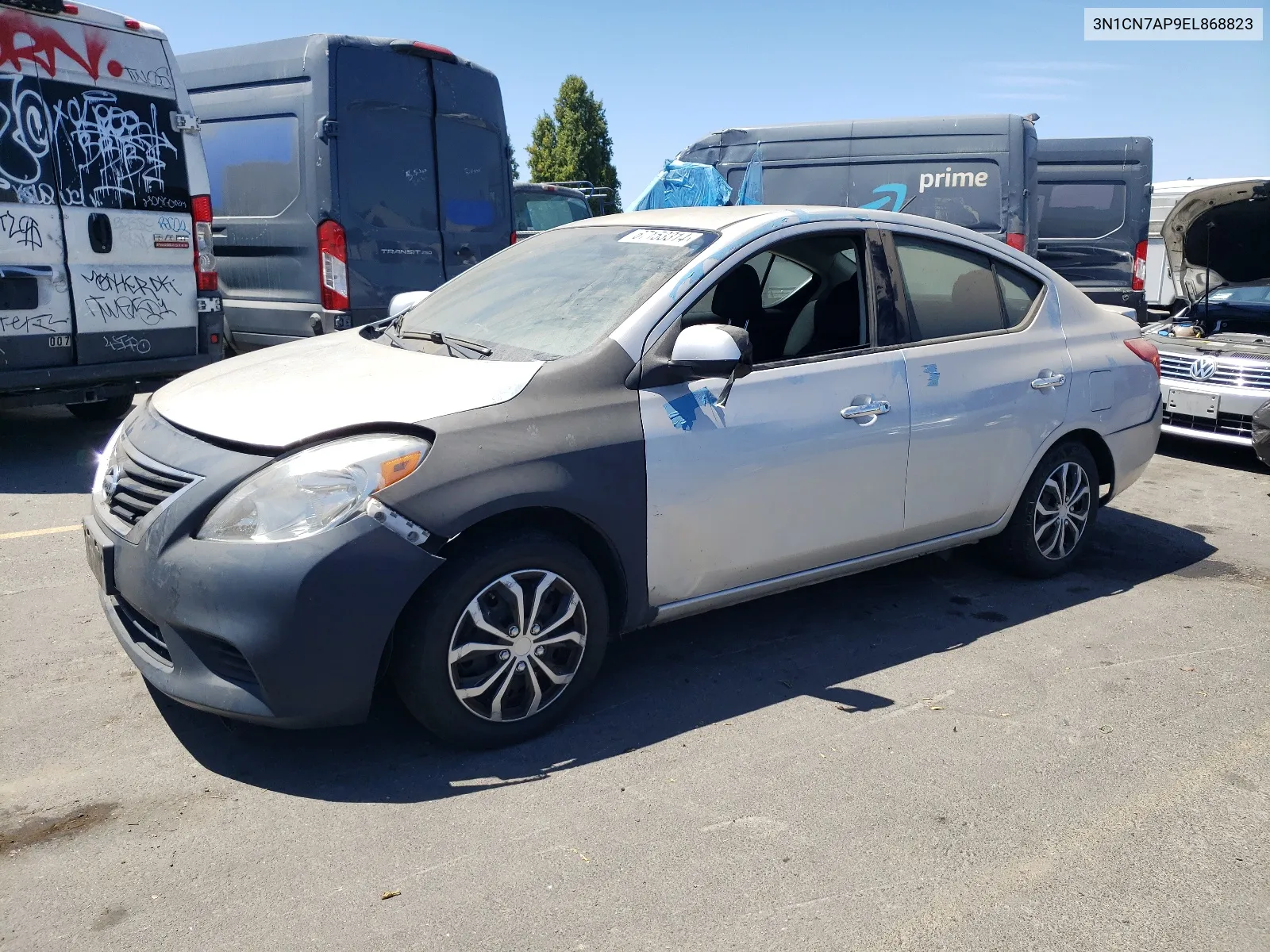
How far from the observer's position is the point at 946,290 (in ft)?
15.0

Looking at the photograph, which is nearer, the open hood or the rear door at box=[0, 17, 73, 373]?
→ the rear door at box=[0, 17, 73, 373]

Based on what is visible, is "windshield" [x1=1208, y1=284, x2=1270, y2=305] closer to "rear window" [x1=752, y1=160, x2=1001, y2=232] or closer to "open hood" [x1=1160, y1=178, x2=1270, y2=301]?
"open hood" [x1=1160, y1=178, x2=1270, y2=301]

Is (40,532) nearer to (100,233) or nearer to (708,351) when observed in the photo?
(100,233)

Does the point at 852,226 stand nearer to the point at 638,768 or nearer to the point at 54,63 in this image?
the point at 638,768

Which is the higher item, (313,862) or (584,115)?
(584,115)

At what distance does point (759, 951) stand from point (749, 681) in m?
1.48

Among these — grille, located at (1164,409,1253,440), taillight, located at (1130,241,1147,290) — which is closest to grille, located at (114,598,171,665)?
grille, located at (1164,409,1253,440)

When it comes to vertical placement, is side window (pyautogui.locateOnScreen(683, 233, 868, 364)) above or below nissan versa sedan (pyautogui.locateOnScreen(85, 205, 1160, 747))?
above

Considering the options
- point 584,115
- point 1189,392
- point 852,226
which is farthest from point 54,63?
point 584,115

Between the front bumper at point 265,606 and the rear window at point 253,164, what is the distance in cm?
542

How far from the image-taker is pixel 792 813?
10.0ft

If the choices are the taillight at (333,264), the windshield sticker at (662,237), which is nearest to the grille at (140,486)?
the windshield sticker at (662,237)

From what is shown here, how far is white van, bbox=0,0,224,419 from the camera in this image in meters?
6.17

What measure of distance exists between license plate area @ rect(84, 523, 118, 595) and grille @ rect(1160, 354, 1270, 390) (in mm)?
6640
